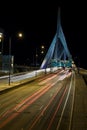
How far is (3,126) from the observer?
1445 centimetres

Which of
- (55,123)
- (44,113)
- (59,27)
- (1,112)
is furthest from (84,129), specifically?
(59,27)

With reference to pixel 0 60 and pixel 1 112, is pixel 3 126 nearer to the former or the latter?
pixel 1 112

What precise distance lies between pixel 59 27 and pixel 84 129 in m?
127

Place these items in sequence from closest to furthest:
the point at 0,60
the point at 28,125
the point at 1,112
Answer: the point at 28,125
the point at 1,112
the point at 0,60

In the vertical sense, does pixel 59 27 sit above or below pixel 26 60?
above

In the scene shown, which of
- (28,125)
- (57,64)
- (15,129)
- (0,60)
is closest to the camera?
(15,129)

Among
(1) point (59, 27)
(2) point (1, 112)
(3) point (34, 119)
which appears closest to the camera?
(3) point (34, 119)

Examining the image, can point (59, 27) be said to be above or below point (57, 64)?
above

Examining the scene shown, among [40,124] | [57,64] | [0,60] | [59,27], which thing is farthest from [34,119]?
[57,64]

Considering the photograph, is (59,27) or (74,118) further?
(59,27)

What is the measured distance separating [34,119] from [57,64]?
143241 mm

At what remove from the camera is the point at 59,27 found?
139250 millimetres

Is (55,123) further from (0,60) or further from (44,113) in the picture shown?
(0,60)

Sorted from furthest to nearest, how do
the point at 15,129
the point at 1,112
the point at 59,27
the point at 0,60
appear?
1. the point at 59,27
2. the point at 0,60
3. the point at 1,112
4. the point at 15,129
